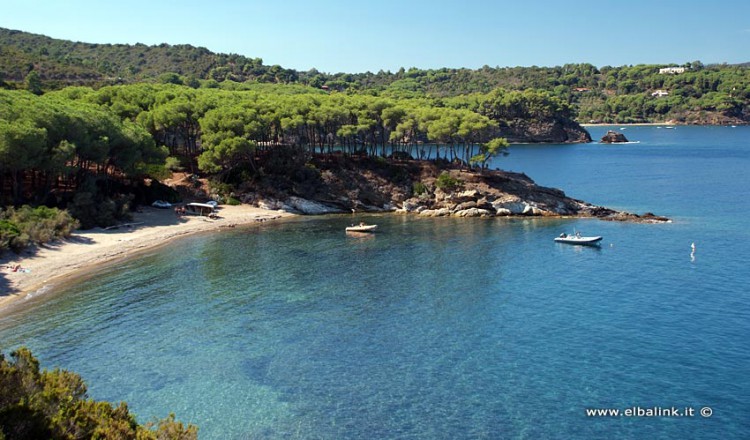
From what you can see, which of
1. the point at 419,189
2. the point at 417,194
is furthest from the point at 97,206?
the point at 419,189

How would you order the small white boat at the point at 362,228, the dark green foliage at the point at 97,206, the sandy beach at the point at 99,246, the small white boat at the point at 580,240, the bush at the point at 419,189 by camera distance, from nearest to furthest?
the sandy beach at the point at 99,246, the dark green foliage at the point at 97,206, the small white boat at the point at 580,240, the small white boat at the point at 362,228, the bush at the point at 419,189

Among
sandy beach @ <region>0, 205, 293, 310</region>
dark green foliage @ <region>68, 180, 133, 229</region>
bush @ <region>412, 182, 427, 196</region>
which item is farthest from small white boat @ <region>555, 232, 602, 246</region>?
dark green foliage @ <region>68, 180, 133, 229</region>

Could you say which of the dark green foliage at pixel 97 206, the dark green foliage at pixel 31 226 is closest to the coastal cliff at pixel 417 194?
the dark green foliage at pixel 97 206

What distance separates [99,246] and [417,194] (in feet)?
137

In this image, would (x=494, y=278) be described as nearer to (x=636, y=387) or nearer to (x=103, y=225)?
(x=636, y=387)

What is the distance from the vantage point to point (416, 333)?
38.9 meters

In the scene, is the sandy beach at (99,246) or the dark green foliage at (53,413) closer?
the dark green foliage at (53,413)

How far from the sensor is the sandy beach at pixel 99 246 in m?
47.2

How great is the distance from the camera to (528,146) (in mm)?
190125

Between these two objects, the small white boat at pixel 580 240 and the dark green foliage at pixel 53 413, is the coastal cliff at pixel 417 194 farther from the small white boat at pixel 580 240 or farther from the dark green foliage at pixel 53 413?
the dark green foliage at pixel 53 413

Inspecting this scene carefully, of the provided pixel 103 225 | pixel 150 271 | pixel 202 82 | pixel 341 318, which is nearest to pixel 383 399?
pixel 341 318

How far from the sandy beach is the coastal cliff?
465 centimetres

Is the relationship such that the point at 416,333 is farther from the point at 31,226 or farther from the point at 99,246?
the point at 31,226

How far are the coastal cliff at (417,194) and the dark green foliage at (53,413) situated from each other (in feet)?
195
